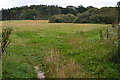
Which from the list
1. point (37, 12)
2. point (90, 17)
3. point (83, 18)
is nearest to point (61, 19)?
point (83, 18)

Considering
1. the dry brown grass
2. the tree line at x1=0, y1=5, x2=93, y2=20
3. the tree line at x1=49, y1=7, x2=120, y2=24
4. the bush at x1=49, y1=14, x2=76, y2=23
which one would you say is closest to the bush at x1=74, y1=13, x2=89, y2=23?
the tree line at x1=49, y1=7, x2=120, y2=24

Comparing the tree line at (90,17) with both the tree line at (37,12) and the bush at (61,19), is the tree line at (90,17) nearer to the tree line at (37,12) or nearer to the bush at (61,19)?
the bush at (61,19)

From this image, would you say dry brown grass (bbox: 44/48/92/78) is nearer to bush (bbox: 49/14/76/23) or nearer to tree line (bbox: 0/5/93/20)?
bush (bbox: 49/14/76/23)

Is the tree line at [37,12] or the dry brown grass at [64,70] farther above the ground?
the tree line at [37,12]

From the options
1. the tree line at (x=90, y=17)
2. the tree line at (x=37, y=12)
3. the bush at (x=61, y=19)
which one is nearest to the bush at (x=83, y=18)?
the tree line at (x=90, y=17)

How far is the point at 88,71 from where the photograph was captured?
29.4 ft

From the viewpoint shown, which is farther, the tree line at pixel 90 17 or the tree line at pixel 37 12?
the tree line at pixel 37 12

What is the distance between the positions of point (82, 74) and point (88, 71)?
0.82 m

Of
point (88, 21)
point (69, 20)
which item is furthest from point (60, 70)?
point (69, 20)

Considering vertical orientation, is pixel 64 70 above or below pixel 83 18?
below

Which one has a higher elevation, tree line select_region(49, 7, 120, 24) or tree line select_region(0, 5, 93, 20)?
tree line select_region(0, 5, 93, 20)

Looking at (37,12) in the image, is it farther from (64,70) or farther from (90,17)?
(64,70)

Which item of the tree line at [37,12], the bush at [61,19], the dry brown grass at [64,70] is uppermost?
the tree line at [37,12]

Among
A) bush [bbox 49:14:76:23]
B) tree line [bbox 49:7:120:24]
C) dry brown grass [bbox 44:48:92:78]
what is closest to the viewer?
dry brown grass [bbox 44:48:92:78]
